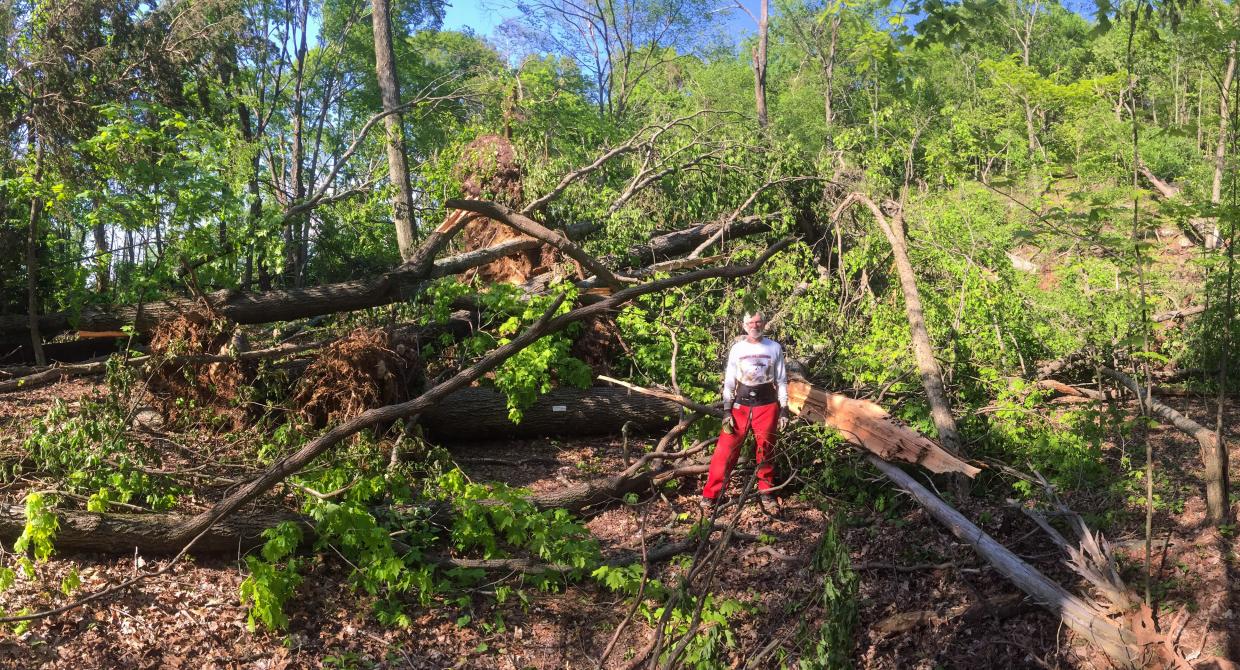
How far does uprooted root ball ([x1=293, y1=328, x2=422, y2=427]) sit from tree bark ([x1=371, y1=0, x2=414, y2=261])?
3.58 m

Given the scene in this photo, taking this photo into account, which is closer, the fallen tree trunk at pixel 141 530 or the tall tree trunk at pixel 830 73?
the fallen tree trunk at pixel 141 530

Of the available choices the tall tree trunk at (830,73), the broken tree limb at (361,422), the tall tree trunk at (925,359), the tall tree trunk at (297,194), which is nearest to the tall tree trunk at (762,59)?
the tall tree trunk at (830,73)

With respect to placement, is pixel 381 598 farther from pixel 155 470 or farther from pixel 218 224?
pixel 218 224

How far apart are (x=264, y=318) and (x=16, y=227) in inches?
115

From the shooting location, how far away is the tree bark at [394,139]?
11094 millimetres

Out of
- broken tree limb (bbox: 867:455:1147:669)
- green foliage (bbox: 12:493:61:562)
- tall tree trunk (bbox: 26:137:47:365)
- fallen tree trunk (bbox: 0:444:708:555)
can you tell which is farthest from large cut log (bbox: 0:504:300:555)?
broken tree limb (bbox: 867:455:1147:669)

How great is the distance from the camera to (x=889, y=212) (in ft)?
29.5

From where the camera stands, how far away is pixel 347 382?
6.55 meters

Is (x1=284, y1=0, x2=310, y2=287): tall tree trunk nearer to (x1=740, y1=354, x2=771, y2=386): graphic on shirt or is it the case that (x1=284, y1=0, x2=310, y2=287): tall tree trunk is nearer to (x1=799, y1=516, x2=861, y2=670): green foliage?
(x1=740, y1=354, x2=771, y2=386): graphic on shirt

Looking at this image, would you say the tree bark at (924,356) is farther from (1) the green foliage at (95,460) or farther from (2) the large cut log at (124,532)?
(1) the green foliage at (95,460)

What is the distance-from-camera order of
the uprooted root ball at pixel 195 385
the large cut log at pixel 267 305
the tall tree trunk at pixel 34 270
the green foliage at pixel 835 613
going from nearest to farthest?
the green foliage at pixel 835 613
the uprooted root ball at pixel 195 385
the large cut log at pixel 267 305
the tall tree trunk at pixel 34 270

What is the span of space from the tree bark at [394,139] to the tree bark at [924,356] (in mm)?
5756

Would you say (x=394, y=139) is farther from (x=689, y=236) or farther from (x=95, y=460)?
(x=95, y=460)

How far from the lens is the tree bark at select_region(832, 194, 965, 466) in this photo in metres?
5.98
